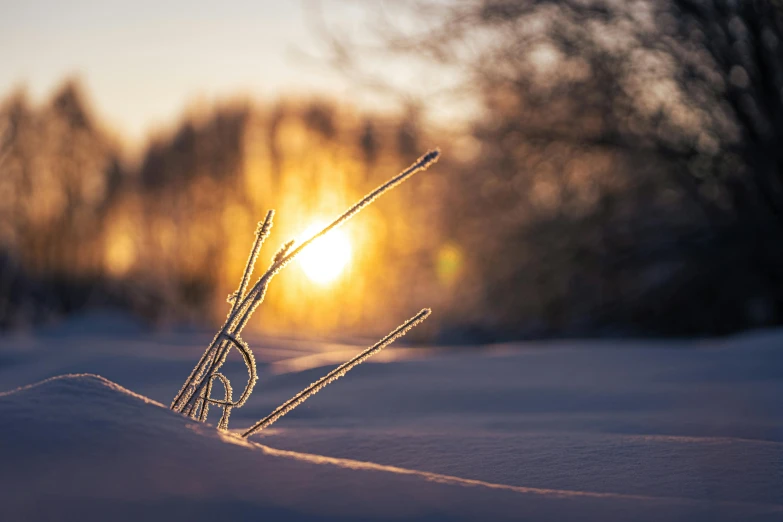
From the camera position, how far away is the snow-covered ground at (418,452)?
0.94m

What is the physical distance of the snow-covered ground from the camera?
94 cm

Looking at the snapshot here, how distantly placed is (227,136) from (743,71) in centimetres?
1141

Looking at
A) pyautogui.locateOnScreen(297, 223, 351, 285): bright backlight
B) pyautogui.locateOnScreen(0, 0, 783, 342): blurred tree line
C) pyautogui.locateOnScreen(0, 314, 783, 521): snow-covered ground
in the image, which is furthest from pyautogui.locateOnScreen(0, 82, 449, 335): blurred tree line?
pyautogui.locateOnScreen(0, 314, 783, 521): snow-covered ground

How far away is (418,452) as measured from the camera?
1433 mm

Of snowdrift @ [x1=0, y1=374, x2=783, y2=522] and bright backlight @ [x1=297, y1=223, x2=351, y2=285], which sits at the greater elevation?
bright backlight @ [x1=297, y1=223, x2=351, y2=285]

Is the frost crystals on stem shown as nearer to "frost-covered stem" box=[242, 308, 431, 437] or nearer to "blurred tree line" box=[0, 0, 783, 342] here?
"frost-covered stem" box=[242, 308, 431, 437]

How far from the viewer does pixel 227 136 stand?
51.8 feet

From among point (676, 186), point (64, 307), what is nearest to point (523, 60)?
point (676, 186)

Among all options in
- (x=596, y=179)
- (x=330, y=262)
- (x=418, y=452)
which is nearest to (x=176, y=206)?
→ (x=330, y=262)

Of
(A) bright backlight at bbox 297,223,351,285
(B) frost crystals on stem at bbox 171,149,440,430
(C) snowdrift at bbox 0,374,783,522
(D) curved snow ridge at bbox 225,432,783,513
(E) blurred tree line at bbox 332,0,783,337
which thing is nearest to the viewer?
(C) snowdrift at bbox 0,374,783,522

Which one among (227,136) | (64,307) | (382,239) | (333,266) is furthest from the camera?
(227,136)

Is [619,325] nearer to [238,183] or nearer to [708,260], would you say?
[708,260]

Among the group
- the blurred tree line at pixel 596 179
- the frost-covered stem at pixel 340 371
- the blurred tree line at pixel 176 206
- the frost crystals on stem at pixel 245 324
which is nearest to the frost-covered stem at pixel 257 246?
the frost crystals on stem at pixel 245 324

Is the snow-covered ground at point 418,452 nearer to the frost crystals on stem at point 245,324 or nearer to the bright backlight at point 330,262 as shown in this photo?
the frost crystals on stem at point 245,324
